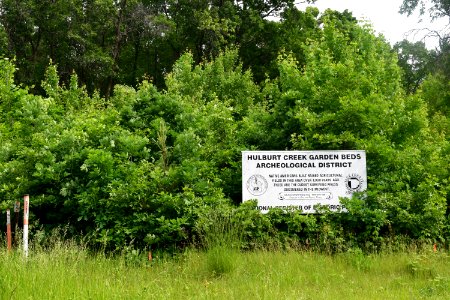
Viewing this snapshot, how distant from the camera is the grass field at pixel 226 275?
5.41 metres

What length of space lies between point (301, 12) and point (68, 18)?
14581 millimetres

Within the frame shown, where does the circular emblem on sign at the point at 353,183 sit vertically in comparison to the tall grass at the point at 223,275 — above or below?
above

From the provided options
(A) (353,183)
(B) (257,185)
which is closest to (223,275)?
(B) (257,185)

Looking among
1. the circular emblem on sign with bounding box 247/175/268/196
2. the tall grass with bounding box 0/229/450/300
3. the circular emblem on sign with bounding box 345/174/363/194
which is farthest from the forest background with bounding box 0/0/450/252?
the tall grass with bounding box 0/229/450/300

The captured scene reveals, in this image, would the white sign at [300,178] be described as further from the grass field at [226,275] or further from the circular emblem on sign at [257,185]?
the grass field at [226,275]

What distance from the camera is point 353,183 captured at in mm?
9094

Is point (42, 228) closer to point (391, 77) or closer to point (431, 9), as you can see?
point (391, 77)

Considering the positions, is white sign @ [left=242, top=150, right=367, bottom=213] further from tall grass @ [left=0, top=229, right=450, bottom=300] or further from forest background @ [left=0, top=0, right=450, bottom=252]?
tall grass @ [left=0, top=229, right=450, bottom=300]

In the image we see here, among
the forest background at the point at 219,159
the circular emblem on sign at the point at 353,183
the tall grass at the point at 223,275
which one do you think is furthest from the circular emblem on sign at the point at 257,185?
the circular emblem on sign at the point at 353,183

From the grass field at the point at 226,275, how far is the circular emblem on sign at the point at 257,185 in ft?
4.46

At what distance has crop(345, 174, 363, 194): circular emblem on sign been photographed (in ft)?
29.7

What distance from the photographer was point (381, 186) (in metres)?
8.95

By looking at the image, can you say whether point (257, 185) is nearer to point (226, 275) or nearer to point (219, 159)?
point (219, 159)

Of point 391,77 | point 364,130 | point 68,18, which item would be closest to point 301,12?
point 68,18
